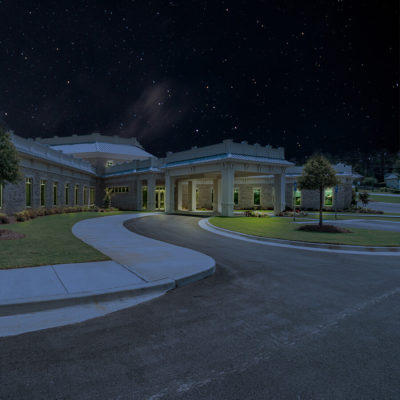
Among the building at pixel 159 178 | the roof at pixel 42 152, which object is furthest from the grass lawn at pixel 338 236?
the roof at pixel 42 152

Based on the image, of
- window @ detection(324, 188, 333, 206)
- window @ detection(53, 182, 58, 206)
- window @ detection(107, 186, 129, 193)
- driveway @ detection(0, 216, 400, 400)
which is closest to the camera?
driveway @ detection(0, 216, 400, 400)

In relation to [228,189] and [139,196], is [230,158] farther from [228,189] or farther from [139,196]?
[139,196]

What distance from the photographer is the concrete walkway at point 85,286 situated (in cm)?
428

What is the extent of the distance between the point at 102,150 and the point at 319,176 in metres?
39.4

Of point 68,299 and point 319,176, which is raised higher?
point 319,176

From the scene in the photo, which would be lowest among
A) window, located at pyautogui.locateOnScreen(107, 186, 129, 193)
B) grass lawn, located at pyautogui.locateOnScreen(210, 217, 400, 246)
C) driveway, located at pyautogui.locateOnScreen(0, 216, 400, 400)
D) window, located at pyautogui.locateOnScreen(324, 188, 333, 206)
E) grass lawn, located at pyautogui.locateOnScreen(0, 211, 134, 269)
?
grass lawn, located at pyautogui.locateOnScreen(210, 217, 400, 246)

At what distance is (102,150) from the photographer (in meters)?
47.4

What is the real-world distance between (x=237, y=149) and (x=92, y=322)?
993 inches

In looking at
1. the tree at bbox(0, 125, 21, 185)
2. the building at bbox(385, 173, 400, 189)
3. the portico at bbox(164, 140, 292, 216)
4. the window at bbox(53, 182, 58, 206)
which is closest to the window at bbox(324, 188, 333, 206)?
the portico at bbox(164, 140, 292, 216)

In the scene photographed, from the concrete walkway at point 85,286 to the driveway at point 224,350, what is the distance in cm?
37

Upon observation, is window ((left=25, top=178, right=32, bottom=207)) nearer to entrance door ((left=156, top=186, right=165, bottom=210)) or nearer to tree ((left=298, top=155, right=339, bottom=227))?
entrance door ((left=156, top=186, right=165, bottom=210))

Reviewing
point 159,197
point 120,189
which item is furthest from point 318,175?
point 120,189

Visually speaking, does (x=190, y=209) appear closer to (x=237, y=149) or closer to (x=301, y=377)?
(x=237, y=149)

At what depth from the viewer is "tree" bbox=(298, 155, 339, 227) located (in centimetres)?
1642
